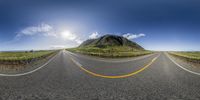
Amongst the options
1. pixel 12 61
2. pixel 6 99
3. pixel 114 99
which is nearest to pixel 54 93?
pixel 6 99

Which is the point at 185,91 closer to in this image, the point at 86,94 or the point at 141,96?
the point at 141,96

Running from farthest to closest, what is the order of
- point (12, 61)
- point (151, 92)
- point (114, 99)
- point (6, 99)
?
point (12, 61) → point (151, 92) → point (6, 99) → point (114, 99)

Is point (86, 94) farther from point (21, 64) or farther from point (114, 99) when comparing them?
point (21, 64)

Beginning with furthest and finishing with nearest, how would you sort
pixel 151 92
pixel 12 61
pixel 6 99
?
pixel 12 61, pixel 151 92, pixel 6 99

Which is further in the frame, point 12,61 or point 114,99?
point 12,61

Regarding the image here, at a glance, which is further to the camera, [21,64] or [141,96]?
[21,64]

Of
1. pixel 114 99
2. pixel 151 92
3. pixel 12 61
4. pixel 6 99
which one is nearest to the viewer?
pixel 114 99

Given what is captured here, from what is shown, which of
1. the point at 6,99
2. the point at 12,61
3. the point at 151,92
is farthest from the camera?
the point at 12,61

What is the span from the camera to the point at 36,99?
4312mm

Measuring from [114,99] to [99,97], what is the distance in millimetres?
483

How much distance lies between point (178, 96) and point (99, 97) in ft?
7.95

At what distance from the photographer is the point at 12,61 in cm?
1359

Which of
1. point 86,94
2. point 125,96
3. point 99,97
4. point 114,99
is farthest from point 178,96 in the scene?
point 86,94

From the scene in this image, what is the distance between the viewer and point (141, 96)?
4.42 m
